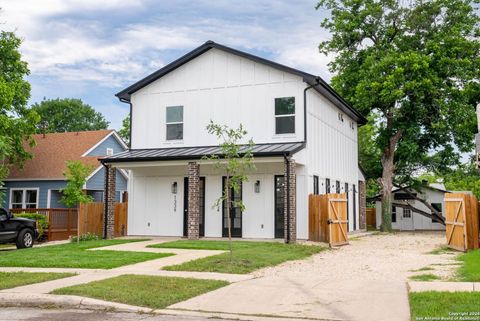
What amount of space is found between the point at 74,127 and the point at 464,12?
42120 mm

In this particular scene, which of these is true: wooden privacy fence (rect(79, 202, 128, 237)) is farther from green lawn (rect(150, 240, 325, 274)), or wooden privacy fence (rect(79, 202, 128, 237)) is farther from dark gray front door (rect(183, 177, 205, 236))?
green lawn (rect(150, 240, 325, 274))

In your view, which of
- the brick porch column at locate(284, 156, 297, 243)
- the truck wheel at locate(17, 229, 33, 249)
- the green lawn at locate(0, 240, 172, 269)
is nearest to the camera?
the green lawn at locate(0, 240, 172, 269)

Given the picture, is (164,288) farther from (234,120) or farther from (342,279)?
(234,120)

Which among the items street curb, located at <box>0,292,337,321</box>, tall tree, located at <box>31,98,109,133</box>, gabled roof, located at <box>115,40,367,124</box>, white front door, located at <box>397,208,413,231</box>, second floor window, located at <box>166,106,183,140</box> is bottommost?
street curb, located at <box>0,292,337,321</box>

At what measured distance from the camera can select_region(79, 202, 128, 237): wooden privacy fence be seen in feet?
73.2

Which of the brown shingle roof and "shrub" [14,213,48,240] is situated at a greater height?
the brown shingle roof

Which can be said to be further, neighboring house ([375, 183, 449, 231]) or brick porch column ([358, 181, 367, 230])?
neighboring house ([375, 183, 449, 231])

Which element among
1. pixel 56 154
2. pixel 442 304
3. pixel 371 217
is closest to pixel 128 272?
pixel 442 304

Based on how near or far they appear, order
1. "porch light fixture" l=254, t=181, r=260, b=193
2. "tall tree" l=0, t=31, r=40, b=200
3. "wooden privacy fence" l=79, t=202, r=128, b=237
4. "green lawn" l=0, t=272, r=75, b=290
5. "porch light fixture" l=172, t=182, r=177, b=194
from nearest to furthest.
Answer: "green lawn" l=0, t=272, r=75, b=290 < "porch light fixture" l=254, t=181, r=260, b=193 < "wooden privacy fence" l=79, t=202, r=128, b=237 < "porch light fixture" l=172, t=182, r=177, b=194 < "tall tree" l=0, t=31, r=40, b=200

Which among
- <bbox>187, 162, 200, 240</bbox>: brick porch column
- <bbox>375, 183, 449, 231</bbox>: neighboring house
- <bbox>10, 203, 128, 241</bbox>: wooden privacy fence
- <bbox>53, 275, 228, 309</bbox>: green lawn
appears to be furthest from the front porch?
<bbox>375, 183, 449, 231</bbox>: neighboring house

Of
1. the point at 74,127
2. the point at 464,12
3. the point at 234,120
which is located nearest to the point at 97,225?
the point at 234,120

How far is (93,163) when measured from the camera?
30.1m

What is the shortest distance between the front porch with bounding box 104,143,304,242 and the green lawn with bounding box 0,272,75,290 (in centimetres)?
885

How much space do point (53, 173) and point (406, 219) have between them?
79.6 feet
